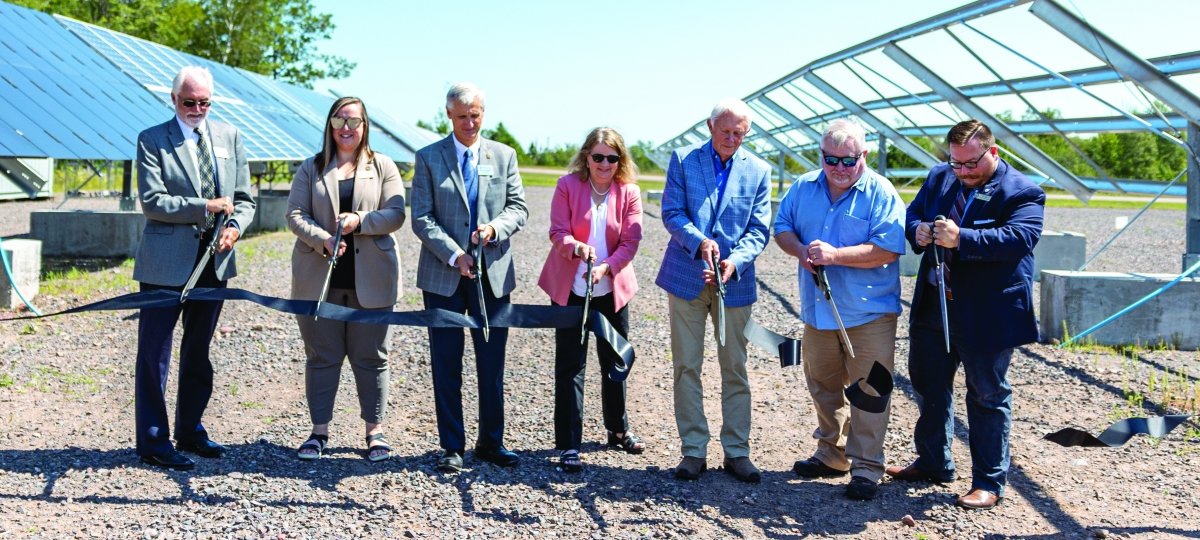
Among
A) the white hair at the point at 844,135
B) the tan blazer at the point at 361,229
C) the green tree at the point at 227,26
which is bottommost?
the tan blazer at the point at 361,229

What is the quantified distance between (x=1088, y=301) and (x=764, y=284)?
3.97m

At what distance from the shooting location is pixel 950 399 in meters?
4.45

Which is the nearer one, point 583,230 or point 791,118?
point 583,230

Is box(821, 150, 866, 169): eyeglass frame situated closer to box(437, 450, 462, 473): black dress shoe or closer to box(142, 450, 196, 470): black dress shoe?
box(437, 450, 462, 473): black dress shoe

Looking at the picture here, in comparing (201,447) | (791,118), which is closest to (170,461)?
(201,447)

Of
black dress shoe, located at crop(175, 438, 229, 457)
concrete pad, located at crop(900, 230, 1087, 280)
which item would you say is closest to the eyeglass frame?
black dress shoe, located at crop(175, 438, 229, 457)

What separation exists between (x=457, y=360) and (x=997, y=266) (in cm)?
232

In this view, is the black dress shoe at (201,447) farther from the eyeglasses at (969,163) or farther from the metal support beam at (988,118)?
the metal support beam at (988,118)

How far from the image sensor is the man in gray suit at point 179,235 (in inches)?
171

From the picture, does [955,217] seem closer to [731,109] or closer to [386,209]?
[731,109]

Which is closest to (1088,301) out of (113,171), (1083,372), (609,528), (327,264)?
(1083,372)

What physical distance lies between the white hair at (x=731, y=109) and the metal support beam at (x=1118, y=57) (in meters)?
3.79

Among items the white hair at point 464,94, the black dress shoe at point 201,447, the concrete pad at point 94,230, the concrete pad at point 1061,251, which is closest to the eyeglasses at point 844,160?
the white hair at point 464,94

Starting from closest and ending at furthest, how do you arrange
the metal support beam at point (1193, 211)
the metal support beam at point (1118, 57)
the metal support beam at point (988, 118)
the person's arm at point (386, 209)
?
the person's arm at point (386, 209) < the metal support beam at point (1118, 57) < the metal support beam at point (1193, 211) < the metal support beam at point (988, 118)
